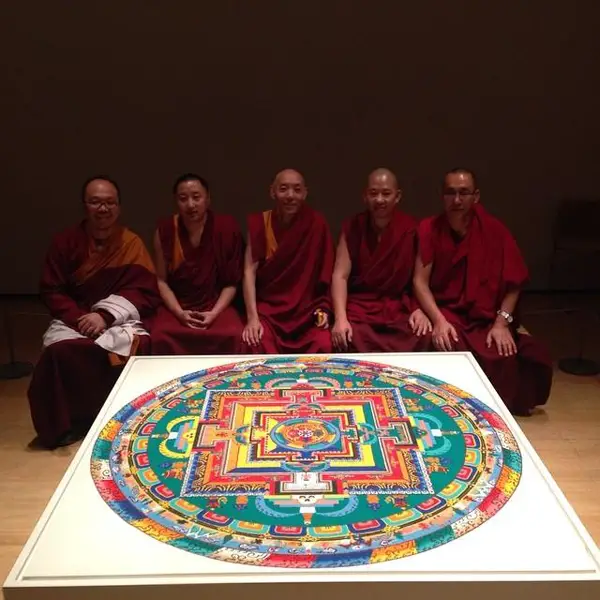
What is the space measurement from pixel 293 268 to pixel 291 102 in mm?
2214

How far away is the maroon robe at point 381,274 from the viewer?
12.5 ft

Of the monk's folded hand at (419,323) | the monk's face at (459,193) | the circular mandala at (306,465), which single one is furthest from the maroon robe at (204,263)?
the circular mandala at (306,465)

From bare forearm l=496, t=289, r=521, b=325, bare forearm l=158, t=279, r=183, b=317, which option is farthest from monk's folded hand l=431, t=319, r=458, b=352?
bare forearm l=158, t=279, r=183, b=317

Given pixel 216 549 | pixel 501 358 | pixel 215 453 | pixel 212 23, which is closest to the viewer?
pixel 216 549

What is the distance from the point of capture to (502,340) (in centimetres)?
362

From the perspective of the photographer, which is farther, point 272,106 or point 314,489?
point 272,106

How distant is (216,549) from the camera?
1.65 meters

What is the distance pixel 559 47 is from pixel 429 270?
2.84 meters

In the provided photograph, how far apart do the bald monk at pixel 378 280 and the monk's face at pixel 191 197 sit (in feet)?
2.69

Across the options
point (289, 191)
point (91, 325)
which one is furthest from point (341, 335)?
point (91, 325)

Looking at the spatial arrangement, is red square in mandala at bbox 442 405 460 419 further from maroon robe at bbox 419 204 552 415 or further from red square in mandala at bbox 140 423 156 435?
maroon robe at bbox 419 204 552 415

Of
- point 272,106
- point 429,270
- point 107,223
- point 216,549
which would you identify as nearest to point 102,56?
point 272,106

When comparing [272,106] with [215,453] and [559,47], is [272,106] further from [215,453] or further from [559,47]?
[215,453]

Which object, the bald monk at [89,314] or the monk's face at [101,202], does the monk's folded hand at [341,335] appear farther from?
the monk's face at [101,202]
